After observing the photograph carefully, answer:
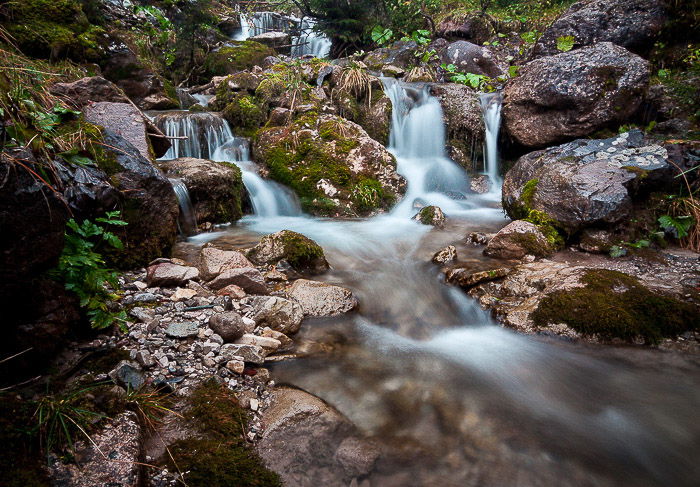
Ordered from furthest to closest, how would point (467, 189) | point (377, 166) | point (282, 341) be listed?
point (467, 189)
point (377, 166)
point (282, 341)

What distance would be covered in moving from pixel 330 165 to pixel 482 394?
542cm

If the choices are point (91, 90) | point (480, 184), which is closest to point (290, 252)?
point (91, 90)

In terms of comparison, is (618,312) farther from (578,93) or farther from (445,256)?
(578,93)

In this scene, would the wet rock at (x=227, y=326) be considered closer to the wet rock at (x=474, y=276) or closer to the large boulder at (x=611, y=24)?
the wet rock at (x=474, y=276)

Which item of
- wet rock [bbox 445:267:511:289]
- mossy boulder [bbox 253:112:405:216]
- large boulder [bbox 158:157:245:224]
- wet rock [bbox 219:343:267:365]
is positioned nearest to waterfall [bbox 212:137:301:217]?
mossy boulder [bbox 253:112:405:216]

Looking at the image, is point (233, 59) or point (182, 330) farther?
point (233, 59)

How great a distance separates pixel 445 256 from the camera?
502cm

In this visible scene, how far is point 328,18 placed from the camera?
1363 cm

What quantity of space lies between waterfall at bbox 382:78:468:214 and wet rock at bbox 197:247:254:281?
4.45m

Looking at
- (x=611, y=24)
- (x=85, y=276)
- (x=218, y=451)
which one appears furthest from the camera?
(x=611, y=24)

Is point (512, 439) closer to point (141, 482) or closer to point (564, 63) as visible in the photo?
point (141, 482)

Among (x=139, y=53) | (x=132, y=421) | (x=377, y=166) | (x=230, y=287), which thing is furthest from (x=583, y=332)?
(x=139, y=53)

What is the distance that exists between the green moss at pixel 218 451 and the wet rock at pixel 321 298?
1412 millimetres

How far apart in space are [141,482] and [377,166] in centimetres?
663
